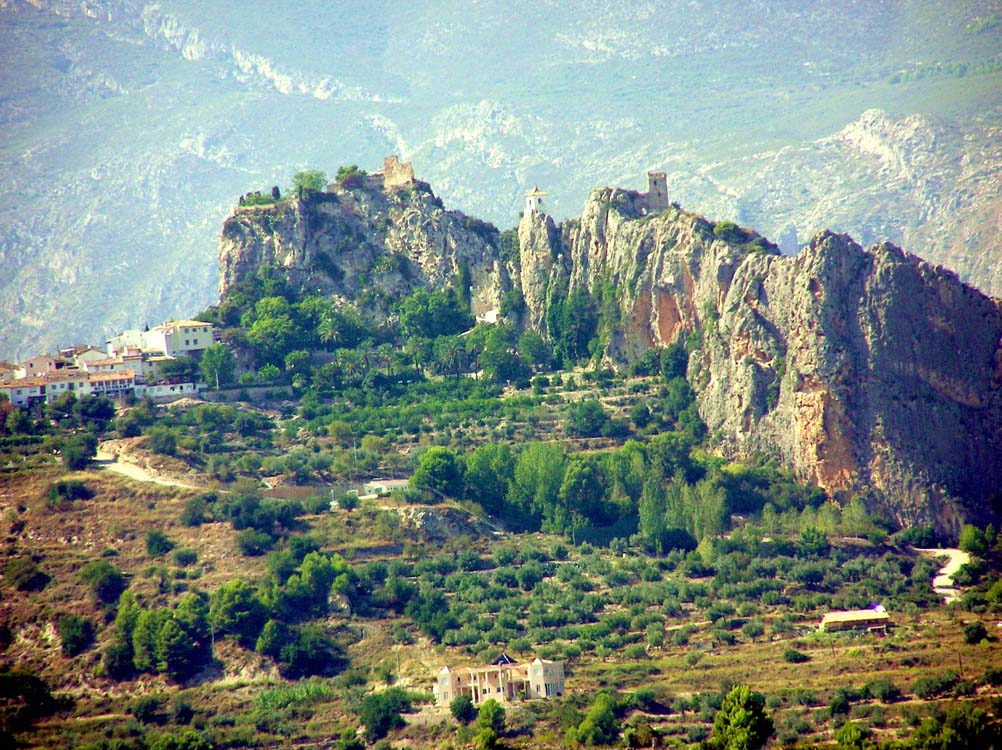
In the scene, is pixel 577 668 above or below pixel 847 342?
below

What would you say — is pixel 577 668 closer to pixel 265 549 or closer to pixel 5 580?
pixel 265 549

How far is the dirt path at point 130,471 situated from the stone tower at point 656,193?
3572cm

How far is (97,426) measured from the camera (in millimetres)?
110500

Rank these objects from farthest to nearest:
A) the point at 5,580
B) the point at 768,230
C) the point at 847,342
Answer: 1. the point at 768,230
2. the point at 847,342
3. the point at 5,580

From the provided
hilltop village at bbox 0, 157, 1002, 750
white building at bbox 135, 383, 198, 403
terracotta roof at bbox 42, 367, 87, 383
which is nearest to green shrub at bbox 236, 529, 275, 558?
hilltop village at bbox 0, 157, 1002, 750

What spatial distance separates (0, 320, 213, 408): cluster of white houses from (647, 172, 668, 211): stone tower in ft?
91.6

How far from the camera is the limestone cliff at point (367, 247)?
128 m

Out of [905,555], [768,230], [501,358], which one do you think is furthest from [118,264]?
[905,555]

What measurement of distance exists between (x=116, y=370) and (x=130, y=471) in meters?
14.5

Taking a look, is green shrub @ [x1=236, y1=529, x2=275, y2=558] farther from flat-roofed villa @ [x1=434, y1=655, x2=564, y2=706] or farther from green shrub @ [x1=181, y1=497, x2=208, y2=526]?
flat-roofed villa @ [x1=434, y1=655, x2=564, y2=706]

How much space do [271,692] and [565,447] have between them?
28340 mm

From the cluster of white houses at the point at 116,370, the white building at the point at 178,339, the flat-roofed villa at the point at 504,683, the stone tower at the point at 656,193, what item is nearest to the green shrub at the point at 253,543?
the flat-roofed villa at the point at 504,683

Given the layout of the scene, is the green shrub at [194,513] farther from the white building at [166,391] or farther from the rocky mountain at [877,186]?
the rocky mountain at [877,186]

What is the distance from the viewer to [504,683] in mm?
83062
